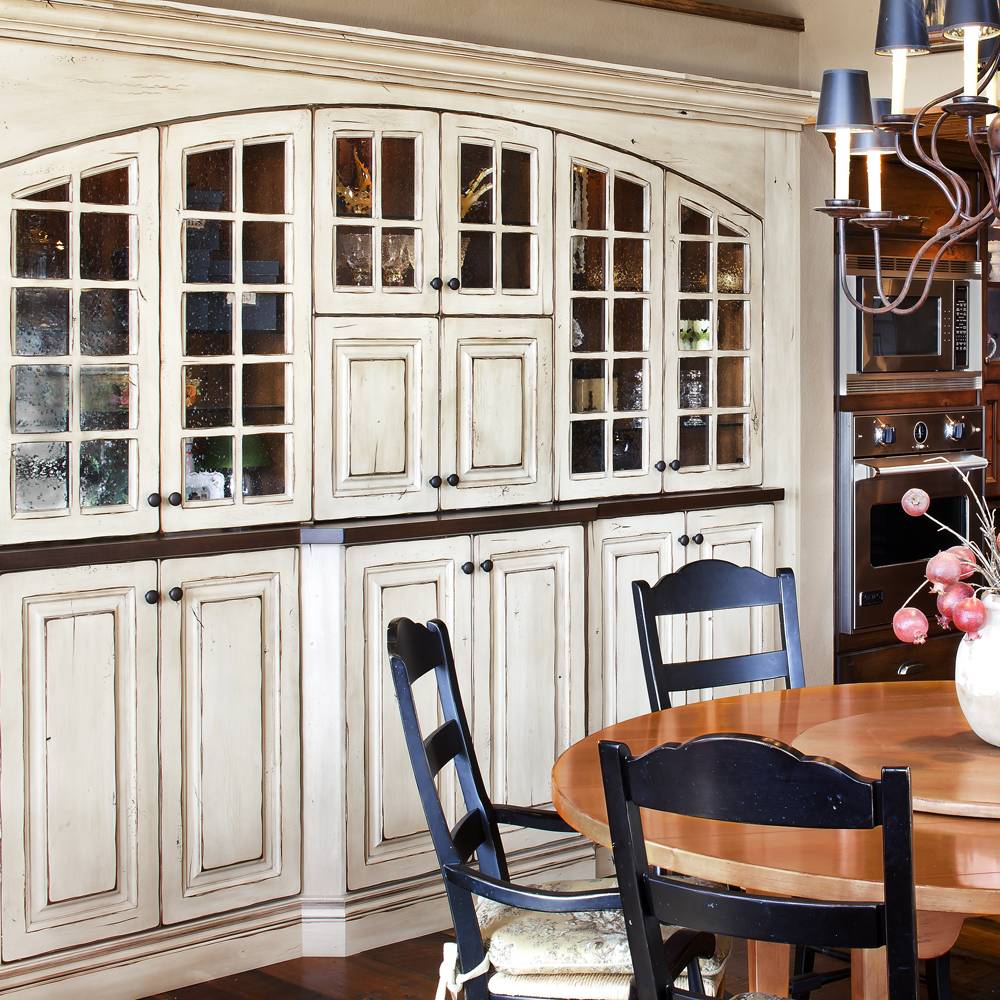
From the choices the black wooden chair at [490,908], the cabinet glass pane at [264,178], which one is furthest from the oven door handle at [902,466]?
the black wooden chair at [490,908]

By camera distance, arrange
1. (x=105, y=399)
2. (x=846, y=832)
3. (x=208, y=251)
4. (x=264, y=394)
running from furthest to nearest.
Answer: (x=264, y=394)
(x=208, y=251)
(x=105, y=399)
(x=846, y=832)

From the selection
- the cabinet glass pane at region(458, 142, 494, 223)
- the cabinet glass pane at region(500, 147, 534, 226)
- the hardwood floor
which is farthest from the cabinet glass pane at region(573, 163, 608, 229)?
the hardwood floor

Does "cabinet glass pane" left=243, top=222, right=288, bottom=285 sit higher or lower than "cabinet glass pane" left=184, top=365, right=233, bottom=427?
higher

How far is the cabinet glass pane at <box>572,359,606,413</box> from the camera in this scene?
3830 mm

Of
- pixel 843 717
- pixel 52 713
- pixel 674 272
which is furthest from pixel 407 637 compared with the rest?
pixel 674 272

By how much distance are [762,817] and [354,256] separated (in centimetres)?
215

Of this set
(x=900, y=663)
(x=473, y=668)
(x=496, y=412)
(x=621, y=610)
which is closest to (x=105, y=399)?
(x=496, y=412)

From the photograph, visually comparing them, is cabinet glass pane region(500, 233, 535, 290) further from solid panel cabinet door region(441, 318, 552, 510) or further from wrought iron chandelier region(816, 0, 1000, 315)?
wrought iron chandelier region(816, 0, 1000, 315)

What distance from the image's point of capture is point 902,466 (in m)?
4.47

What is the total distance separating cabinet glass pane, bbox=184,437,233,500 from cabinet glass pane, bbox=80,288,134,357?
0.89 ft

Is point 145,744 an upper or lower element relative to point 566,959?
upper

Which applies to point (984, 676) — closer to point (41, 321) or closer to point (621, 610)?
point (621, 610)

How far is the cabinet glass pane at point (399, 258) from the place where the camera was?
3.46 metres

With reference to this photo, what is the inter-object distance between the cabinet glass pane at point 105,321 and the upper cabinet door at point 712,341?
1588 millimetres
